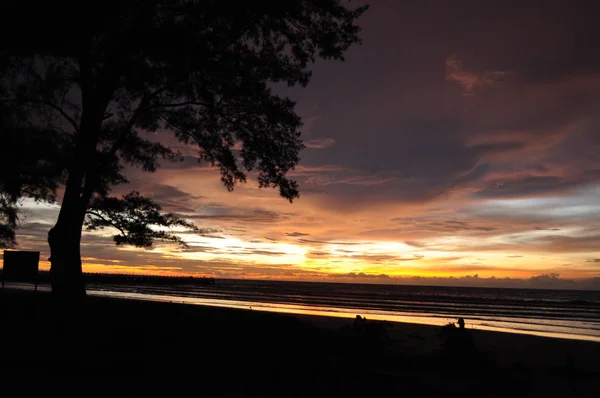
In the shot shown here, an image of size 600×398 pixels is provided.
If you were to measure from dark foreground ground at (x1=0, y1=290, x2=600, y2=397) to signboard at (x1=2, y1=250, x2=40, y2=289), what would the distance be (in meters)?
5.05

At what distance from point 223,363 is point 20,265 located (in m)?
12.3

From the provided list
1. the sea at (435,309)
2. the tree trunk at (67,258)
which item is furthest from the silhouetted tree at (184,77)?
the sea at (435,309)

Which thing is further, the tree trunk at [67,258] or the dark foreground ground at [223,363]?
the tree trunk at [67,258]

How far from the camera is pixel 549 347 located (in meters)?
16.9

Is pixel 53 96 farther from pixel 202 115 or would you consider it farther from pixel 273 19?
pixel 273 19

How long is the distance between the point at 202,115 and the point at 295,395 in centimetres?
1105

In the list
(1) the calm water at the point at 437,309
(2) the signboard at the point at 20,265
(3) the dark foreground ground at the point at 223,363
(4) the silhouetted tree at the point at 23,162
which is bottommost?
(1) the calm water at the point at 437,309

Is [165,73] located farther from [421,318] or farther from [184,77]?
[421,318]

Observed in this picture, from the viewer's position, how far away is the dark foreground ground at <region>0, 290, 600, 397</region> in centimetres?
634

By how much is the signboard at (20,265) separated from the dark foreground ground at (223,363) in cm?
505

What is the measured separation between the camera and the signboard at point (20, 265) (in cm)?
1565

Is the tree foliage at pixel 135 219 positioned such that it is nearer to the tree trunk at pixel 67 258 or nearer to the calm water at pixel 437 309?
the tree trunk at pixel 67 258

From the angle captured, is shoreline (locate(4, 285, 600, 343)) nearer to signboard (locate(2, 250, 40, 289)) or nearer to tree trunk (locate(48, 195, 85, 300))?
signboard (locate(2, 250, 40, 289))

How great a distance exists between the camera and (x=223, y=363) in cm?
784
